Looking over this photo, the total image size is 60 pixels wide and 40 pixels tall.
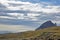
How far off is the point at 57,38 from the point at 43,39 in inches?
478

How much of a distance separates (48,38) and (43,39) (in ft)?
14.0

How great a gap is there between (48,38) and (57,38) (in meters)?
7.94

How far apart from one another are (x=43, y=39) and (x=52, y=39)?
917cm

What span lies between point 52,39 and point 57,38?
12.2 ft

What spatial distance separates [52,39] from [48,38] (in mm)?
5382

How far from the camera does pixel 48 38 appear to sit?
6122 inches

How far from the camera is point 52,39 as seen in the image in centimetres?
15075

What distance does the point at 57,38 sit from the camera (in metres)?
150
